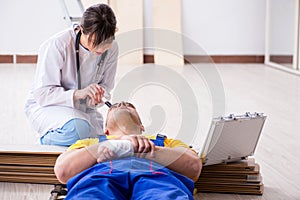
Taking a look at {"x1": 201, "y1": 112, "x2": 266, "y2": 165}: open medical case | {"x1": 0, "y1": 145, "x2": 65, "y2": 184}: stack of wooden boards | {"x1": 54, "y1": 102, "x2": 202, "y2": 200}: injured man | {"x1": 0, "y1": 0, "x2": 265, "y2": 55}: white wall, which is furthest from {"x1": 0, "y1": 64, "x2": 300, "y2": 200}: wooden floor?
{"x1": 54, "y1": 102, "x2": 202, "y2": 200}: injured man

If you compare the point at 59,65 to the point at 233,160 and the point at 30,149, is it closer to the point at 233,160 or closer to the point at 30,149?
the point at 30,149

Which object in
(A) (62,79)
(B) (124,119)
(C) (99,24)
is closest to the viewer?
(B) (124,119)

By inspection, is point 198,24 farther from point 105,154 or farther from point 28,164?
point 105,154

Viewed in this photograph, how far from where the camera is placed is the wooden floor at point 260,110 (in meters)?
2.50

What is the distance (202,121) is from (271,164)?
3.23 ft

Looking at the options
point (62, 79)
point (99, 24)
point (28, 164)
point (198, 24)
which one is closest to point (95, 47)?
point (99, 24)

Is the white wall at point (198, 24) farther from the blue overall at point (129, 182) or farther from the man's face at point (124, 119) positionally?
the blue overall at point (129, 182)

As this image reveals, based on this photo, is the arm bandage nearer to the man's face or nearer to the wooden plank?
the man's face

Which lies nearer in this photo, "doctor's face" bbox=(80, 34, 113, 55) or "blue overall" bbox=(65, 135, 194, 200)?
"blue overall" bbox=(65, 135, 194, 200)

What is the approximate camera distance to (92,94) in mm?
2445

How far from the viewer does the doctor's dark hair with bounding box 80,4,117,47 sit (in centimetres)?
237

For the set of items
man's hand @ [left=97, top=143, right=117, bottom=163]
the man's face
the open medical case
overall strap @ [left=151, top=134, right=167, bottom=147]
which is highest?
the man's face

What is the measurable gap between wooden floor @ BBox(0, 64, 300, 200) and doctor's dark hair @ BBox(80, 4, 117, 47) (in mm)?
651

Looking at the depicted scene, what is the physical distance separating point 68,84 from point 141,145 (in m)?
0.87
